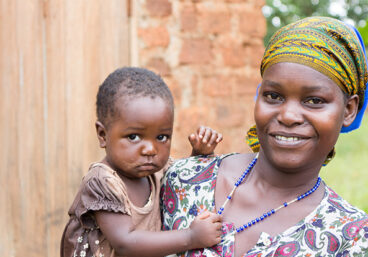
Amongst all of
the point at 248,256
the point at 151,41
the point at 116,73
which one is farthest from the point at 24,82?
the point at 248,256

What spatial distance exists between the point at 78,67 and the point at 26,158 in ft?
2.44

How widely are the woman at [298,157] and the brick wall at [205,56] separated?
6.55 feet

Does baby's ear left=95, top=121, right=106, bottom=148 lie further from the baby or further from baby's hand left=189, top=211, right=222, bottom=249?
baby's hand left=189, top=211, right=222, bottom=249

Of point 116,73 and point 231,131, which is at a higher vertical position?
point 116,73

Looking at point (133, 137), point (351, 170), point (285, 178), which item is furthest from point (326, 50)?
point (351, 170)

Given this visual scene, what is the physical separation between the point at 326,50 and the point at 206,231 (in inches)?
30.3

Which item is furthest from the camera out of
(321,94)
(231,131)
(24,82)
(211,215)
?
(231,131)

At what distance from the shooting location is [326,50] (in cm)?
187

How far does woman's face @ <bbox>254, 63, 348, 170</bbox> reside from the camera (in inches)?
73.4

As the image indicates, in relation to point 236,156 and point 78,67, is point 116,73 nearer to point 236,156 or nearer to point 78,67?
point 236,156

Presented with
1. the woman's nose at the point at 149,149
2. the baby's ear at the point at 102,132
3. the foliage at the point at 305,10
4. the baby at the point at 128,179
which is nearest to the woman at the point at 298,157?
the baby at the point at 128,179

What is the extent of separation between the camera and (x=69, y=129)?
3.88 meters

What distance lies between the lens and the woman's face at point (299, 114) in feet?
6.12

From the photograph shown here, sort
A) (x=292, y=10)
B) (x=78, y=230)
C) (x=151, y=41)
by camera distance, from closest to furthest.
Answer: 1. (x=78, y=230)
2. (x=151, y=41)
3. (x=292, y=10)
